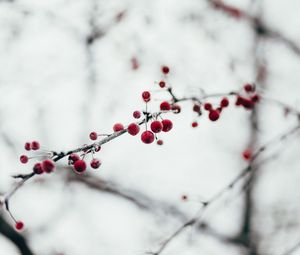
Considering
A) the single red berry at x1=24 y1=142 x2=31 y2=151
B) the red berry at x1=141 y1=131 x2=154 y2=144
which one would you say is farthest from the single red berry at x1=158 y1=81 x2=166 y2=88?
the single red berry at x1=24 y1=142 x2=31 y2=151

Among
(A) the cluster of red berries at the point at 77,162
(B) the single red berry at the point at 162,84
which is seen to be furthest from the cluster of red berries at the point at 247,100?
(A) the cluster of red berries at the point at 77,162

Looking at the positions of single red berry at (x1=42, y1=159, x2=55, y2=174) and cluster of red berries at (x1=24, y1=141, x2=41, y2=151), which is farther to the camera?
cluster of red berries at (x1=24, y1=141, x2=41, y2=151)

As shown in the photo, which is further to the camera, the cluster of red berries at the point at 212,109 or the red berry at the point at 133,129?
the cluster of red berries at the point at 212,109

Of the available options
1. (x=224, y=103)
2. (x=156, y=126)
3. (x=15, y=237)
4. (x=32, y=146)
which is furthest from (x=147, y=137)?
(x=15, y=237)

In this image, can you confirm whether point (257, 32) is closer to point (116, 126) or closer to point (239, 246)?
point (239, 246)

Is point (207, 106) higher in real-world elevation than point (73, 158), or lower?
higher

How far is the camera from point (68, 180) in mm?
7770

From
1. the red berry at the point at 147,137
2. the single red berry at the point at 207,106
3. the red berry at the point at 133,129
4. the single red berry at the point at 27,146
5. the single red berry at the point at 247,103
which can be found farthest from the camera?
the single red berry at the point at 247,103

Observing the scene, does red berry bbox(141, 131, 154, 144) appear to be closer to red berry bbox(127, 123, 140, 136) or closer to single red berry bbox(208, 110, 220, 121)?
red berry bbox(127, 123, 140, 136)

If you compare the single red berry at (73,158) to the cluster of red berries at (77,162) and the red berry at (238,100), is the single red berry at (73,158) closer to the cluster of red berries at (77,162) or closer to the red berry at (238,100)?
the cluster of red berries at (77,162)

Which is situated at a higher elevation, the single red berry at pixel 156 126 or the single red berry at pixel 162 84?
the single red berry at pixel 162 84

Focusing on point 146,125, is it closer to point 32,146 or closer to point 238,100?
point 32,146

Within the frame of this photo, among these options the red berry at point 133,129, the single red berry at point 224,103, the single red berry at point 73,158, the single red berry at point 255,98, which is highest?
the single red berry at point 255,98

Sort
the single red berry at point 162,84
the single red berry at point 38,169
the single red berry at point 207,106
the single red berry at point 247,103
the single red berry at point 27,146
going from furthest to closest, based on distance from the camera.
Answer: the single red berry at point 247,103 < the single red berry at point 207,106 < the single red berry at point 162,84 < the single red berry at point 27,146 < the single red berry at point 38,169
